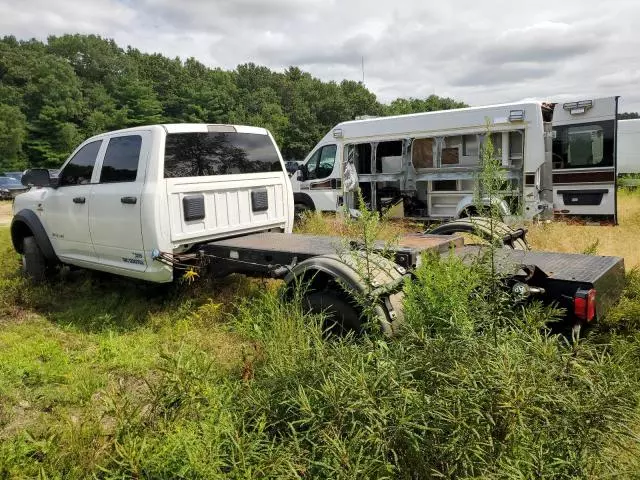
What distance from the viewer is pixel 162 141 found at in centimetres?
515

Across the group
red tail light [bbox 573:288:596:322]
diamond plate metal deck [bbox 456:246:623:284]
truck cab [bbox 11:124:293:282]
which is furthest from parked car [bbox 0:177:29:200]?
red tail light [bbox 573:288:596:322]

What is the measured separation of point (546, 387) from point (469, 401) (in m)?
0.33

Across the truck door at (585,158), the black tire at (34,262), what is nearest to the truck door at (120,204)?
the black tire at (34,262)

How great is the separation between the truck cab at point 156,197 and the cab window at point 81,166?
1 centimetres

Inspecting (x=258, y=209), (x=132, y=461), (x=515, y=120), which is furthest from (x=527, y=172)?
(x=132, y=461)

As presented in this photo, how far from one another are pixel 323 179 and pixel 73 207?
22.9ft

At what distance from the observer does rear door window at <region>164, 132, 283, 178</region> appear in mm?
5285

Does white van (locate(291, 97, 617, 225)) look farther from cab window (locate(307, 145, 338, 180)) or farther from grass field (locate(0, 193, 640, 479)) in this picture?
grass field (locate(0, 193, 640, 479))

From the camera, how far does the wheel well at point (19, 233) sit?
23.5 feet

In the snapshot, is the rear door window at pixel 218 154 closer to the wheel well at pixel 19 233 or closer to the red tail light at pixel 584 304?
the wheel well at pixel 19 233

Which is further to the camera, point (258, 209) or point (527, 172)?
point (527, 172)

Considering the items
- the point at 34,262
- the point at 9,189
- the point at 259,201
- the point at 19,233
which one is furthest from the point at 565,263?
the point at 9,189

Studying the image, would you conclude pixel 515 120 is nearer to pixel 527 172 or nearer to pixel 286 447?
pixel 527 172

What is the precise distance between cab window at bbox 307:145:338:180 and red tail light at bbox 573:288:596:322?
29.8ft
